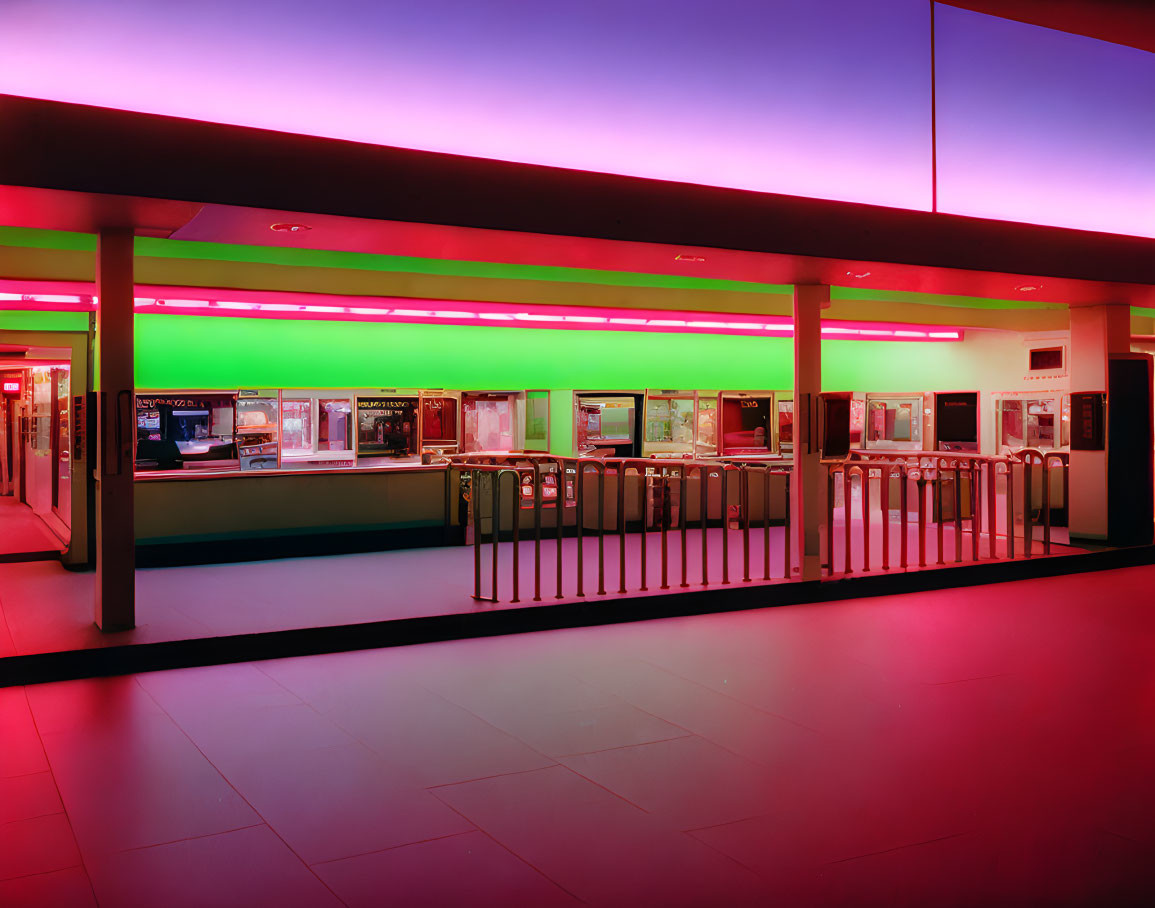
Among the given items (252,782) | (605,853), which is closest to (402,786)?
(252,782)

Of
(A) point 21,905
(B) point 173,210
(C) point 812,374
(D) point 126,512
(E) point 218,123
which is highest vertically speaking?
(E) point 218,123

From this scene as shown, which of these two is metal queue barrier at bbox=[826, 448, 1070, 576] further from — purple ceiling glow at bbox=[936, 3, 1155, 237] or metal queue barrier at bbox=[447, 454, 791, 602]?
purple ceiling glow at bbox=[936, 3, 1155, 237]

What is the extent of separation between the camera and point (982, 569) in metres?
8.64

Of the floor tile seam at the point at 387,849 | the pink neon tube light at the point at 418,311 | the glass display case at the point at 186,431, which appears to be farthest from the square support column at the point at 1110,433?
the glass display case at the point at 186,431

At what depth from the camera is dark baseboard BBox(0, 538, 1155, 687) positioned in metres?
5.51

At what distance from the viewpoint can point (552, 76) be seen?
21.5 ft

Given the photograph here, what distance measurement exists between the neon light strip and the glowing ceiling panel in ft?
11.2

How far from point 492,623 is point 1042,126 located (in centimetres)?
701

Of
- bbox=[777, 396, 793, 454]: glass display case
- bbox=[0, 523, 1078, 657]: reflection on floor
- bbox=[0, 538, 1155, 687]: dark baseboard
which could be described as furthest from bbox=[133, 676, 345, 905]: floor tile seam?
bbox=[777, 396, 793, 454]: glass display case

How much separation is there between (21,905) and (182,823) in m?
0.64

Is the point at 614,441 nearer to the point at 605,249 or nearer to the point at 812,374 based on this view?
the point at 812,374

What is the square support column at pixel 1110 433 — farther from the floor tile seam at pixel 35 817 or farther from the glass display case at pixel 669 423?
the floor tile seam at pixel 35 817

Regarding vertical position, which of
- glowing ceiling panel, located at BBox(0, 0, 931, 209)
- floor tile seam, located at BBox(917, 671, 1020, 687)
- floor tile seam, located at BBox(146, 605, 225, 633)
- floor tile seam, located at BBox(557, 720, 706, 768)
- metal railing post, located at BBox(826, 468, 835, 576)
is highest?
glowing ceiling panel, located at BBox(0, 0, 931, 209)


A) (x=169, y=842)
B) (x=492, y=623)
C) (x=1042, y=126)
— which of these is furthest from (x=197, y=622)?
(x=1042, y=126)
